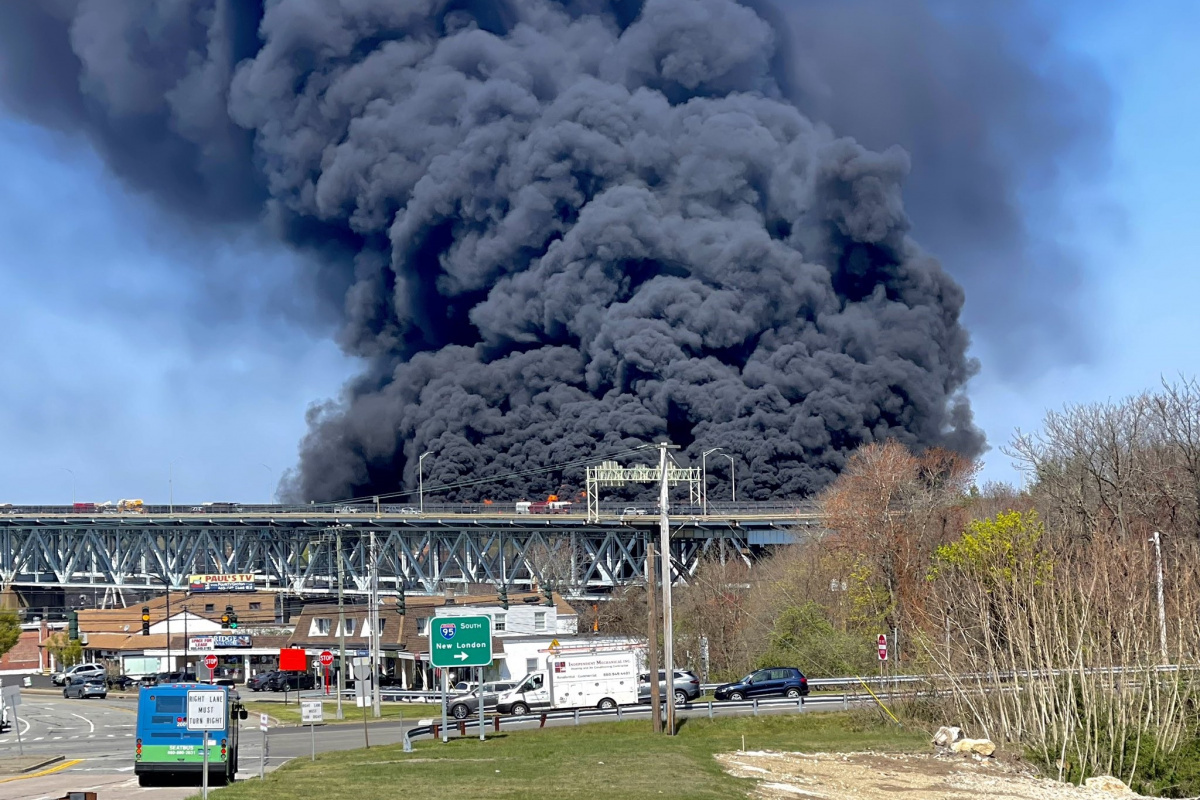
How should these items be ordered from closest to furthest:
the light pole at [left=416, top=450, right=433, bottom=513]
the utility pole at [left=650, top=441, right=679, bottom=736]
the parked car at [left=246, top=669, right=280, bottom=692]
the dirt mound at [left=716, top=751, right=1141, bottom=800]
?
the dirt mound at [left=716, top=751, right=1141, bottom=800]
the utility pole at [left=650, top=441, right=679, bottom=736]
the parked car at [left=246, top=669, right=280, bottom=692]
the light pole at [left=416, top=450, right=433, bottom=513]

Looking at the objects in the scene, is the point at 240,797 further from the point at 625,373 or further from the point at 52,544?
the point at 52,544

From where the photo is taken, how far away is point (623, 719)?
40844mm

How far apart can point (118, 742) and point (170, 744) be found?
61.5 feet

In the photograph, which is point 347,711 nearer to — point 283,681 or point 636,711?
point 283,681

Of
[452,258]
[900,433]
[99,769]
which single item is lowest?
[99,769]

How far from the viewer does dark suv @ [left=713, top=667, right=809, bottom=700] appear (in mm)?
45688

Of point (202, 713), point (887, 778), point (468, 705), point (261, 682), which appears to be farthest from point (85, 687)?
point (202, 713)

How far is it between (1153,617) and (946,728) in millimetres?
6525

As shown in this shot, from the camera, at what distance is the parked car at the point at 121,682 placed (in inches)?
3445

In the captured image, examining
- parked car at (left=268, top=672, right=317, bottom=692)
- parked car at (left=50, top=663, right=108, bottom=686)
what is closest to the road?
parked car at (left=268, top=672, right=317, bottom=692)

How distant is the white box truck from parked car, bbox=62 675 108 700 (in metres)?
39.8

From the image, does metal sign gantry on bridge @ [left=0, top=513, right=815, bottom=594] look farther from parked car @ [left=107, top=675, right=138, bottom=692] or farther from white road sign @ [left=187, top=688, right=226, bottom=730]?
white road sign @ [left=187, top=688, right=226, bottom=730]

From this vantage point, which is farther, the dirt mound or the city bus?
the dirt mound

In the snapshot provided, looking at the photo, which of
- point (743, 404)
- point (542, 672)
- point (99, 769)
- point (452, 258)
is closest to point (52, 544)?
point (452, 258)
